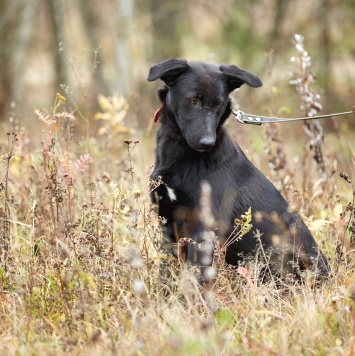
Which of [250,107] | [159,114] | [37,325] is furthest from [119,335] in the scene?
[250,107]

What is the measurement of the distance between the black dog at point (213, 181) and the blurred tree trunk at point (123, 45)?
234 inches

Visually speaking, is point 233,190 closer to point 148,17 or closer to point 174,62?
point 174,62

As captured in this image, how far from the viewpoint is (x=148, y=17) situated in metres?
11.3

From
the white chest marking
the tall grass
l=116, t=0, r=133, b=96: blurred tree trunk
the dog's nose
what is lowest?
the tall grass

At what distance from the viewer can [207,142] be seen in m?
3.49

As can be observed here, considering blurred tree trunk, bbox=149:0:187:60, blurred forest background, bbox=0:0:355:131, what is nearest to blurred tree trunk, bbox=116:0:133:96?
blurred forest background, bbox=0:0:355:131

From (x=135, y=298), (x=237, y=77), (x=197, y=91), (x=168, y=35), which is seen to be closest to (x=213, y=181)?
(x=197, y=91)

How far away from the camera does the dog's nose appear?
3.50 meters

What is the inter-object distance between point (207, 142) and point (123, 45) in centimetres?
668

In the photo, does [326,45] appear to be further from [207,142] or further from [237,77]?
[207,142]

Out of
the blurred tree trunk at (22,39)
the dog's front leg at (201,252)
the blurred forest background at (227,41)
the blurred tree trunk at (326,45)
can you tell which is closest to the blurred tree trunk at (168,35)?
the blurred forest background at (227,41)

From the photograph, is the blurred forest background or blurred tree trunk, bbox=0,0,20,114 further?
blurred tree trunk, bbox=0,0,20,114

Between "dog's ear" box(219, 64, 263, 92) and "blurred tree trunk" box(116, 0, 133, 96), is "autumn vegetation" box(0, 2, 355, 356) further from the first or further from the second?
"blurred tree trunk" box(116, 0, 133, 96)

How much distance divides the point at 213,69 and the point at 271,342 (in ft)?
5.80
